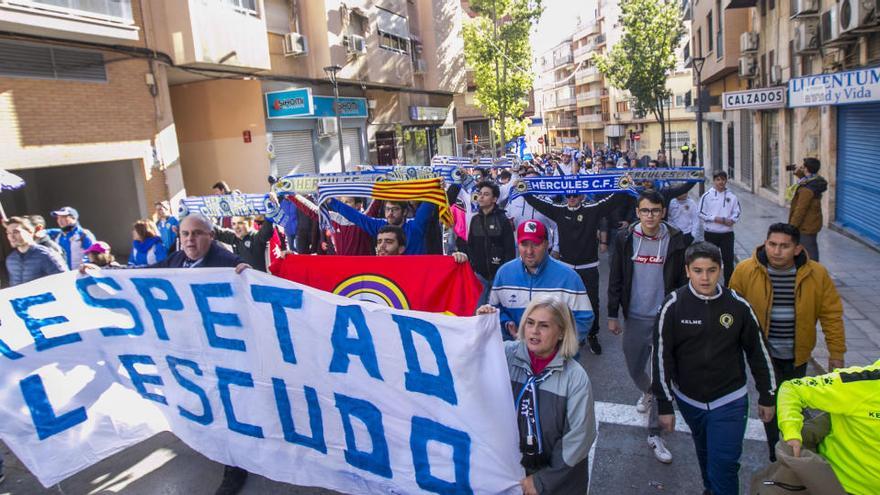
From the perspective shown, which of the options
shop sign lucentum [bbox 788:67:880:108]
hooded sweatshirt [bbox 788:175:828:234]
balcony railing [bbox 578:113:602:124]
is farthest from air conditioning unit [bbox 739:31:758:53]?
balcony railing [bbox 578:113:602:124]

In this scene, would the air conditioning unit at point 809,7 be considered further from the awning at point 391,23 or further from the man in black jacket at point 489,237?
the awning at point 391,23

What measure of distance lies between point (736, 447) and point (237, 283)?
3.32 m

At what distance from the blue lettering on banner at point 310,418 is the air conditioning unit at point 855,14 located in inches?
438

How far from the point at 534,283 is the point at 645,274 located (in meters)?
1.16

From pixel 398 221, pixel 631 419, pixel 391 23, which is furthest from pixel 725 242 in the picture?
pixel 391 23

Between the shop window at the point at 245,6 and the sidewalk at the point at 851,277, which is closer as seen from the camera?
the sidewalk at the point at 851,277

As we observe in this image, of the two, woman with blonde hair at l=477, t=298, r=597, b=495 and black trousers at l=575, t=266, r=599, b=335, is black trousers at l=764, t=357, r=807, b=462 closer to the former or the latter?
woman with blonde hair at l=477, t=298, r=597, b=495

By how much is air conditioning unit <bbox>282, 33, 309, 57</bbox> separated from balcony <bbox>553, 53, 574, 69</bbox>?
83727 millimetres

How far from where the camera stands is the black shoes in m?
4.47

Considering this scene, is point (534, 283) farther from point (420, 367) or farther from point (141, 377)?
point (141, 377)

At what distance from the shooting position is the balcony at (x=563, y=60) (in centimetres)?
9700

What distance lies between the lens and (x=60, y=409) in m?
4.58

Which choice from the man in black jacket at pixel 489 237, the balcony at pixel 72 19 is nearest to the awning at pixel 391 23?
the balcony at pixel 72 19

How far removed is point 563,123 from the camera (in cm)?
10106
